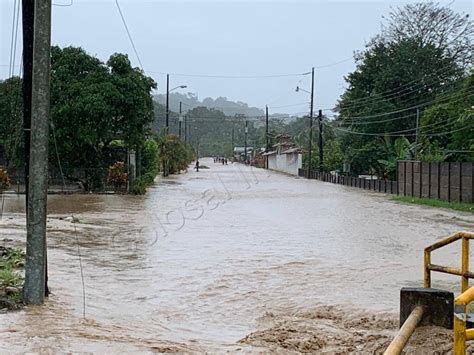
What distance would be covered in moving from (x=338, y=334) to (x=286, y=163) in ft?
261

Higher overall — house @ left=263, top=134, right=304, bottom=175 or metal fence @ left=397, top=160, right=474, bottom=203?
house @ left=263, top=134, right=304, bottom=175

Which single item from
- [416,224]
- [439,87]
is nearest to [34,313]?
[416,224]

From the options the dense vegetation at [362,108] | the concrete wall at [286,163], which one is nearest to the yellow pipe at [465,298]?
the dense vegetation at [362,108]

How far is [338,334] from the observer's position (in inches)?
322

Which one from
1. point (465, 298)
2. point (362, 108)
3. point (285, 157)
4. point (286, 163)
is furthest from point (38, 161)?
point (285, 157)

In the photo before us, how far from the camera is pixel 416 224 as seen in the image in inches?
924

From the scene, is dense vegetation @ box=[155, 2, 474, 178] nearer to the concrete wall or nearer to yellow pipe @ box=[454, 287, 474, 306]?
the concrete wall

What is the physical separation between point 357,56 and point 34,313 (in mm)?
59508

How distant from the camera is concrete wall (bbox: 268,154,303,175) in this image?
80500 millimetres

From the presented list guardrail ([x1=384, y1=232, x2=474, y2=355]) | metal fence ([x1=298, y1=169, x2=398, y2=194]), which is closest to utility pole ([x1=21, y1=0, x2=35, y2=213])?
guardrail ([x1=384, y1=232, x2=474, y2=355])

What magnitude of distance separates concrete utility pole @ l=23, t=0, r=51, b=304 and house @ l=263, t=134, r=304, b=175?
2796 inches

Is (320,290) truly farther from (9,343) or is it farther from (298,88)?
(298,88)

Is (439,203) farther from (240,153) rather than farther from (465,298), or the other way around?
(240,153)

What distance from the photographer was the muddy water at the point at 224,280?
7.77 metres
